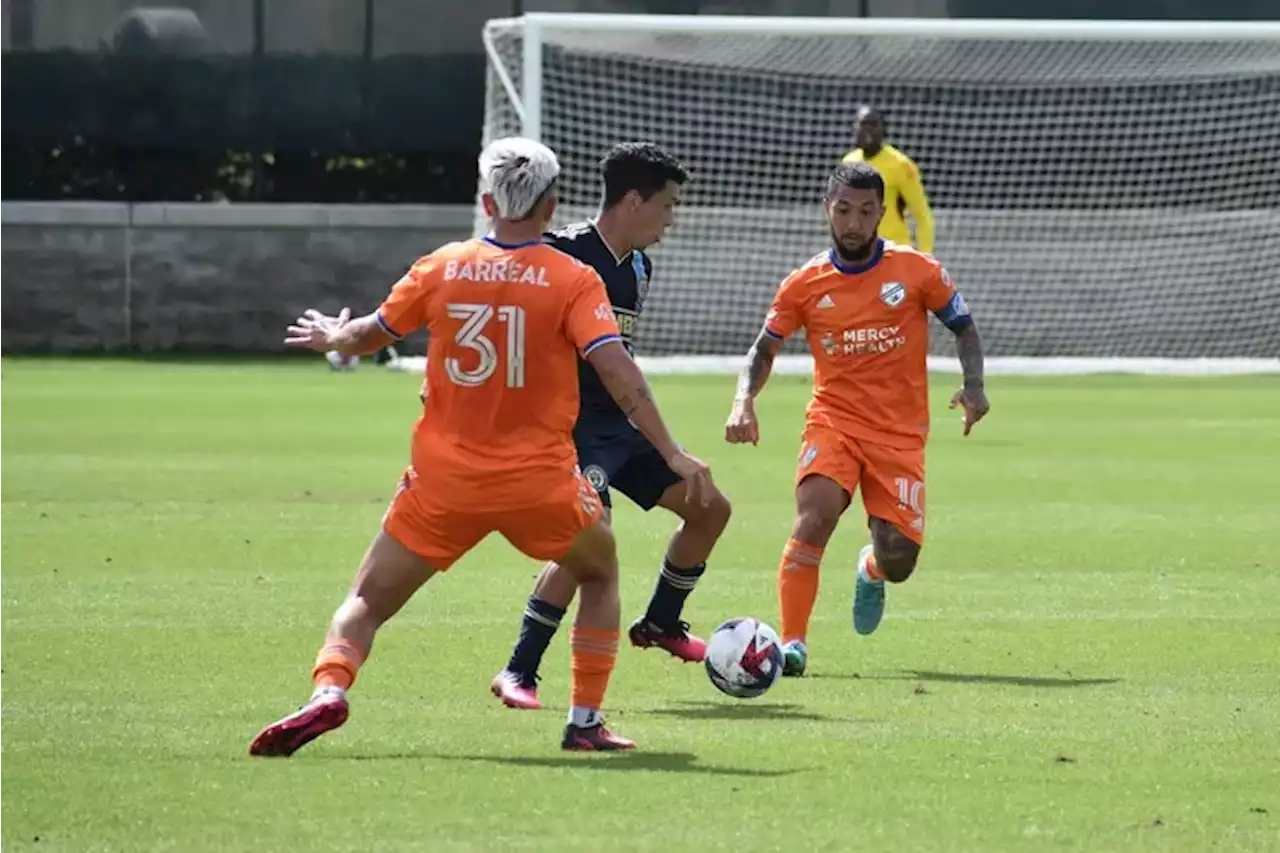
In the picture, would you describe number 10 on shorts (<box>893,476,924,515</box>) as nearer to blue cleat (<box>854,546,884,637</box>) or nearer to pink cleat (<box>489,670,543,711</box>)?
blue cleat (<box>854,546,884,637</box>)

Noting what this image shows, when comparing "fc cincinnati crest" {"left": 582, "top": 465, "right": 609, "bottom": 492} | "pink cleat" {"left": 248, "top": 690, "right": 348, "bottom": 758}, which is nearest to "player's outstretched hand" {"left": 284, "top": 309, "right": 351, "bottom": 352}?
"pink cleat" {"left": 248, "top": 690, "right": 348, "bottom": 758}

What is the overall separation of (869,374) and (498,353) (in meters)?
2.94

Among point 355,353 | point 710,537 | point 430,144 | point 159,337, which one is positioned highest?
point 355,353

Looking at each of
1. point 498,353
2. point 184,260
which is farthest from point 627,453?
point 184,260

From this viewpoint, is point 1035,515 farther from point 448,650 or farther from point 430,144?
point 430,144

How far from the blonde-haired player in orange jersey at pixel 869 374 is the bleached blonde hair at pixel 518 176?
2.48 m

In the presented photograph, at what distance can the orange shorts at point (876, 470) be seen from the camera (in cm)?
966

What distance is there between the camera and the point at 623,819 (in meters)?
6.30

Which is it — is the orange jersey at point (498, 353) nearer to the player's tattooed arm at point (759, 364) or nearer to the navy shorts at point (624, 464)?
the navy shorts at point (624, 464)

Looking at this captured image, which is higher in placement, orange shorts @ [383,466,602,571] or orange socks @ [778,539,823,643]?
orange shorts @ [383,466,602,571]

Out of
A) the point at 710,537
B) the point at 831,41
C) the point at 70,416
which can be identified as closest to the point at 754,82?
the point at 831,41

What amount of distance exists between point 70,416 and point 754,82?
35.3 feet

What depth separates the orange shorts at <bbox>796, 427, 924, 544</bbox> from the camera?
9.66 meters

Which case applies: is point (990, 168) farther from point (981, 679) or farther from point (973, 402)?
point (981, 679)
